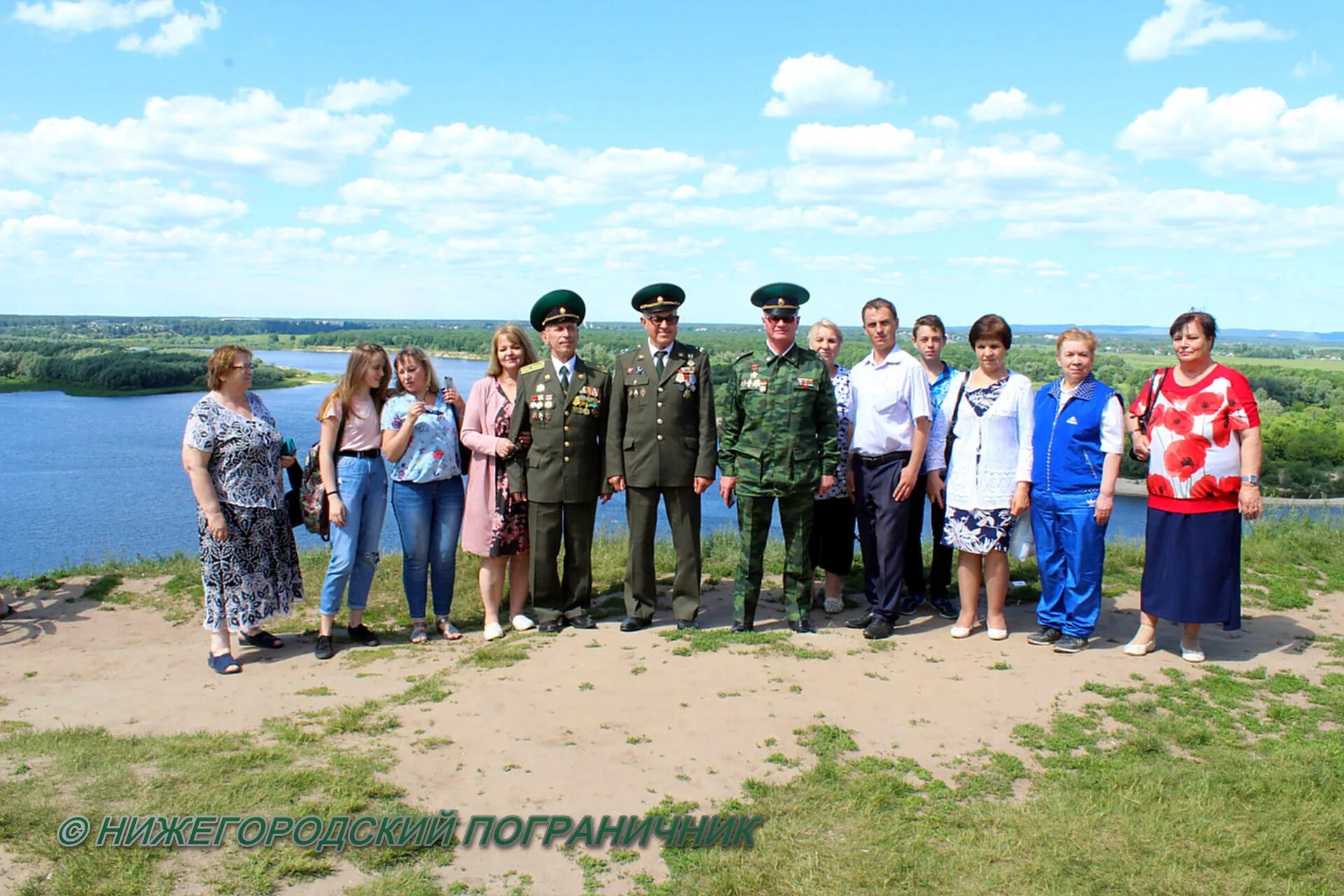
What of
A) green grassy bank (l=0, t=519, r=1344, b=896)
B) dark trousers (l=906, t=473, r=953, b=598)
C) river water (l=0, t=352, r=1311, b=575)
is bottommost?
river water (l=0, t=352, r=1311, b=575)

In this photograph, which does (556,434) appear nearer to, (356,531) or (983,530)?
(356,531)

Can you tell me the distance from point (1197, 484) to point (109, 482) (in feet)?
143

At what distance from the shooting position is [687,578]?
19.3 feet

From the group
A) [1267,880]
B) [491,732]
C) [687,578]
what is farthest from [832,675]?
[1267,880]

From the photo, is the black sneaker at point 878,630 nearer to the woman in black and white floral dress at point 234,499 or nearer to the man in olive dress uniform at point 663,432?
the man in olive dress uniform at point 663,432

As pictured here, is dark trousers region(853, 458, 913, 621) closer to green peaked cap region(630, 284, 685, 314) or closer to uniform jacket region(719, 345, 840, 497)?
uniform jacket region(719, 345, 840, 497)

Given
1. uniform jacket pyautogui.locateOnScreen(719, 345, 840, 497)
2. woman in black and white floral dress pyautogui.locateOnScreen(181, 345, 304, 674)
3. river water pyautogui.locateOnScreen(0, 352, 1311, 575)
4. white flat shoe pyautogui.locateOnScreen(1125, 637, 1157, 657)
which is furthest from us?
river water pyautogui.locateOnScreen(0, 352, 1311, 575)

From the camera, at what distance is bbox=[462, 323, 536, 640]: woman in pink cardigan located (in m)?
5.80

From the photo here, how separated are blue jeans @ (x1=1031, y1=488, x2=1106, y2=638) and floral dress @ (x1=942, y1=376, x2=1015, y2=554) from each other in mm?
222

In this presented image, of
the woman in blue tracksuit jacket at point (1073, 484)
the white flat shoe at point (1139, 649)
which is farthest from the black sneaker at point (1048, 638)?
the white flat shoe at point (1139, 649)

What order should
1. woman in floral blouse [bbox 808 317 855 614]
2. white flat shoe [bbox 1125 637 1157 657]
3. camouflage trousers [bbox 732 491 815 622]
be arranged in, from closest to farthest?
1. white flat shoe [bbox 1125 637 1157 657]
2. camouflage trousers [bbox 732 491 815 622]
3. woman in floral blouse [bbox 808 317 855 614]

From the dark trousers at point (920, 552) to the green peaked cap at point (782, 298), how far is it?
144 centimetres

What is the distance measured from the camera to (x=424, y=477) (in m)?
5.61

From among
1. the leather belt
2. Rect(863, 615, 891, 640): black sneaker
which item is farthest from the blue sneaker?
the leather belt
